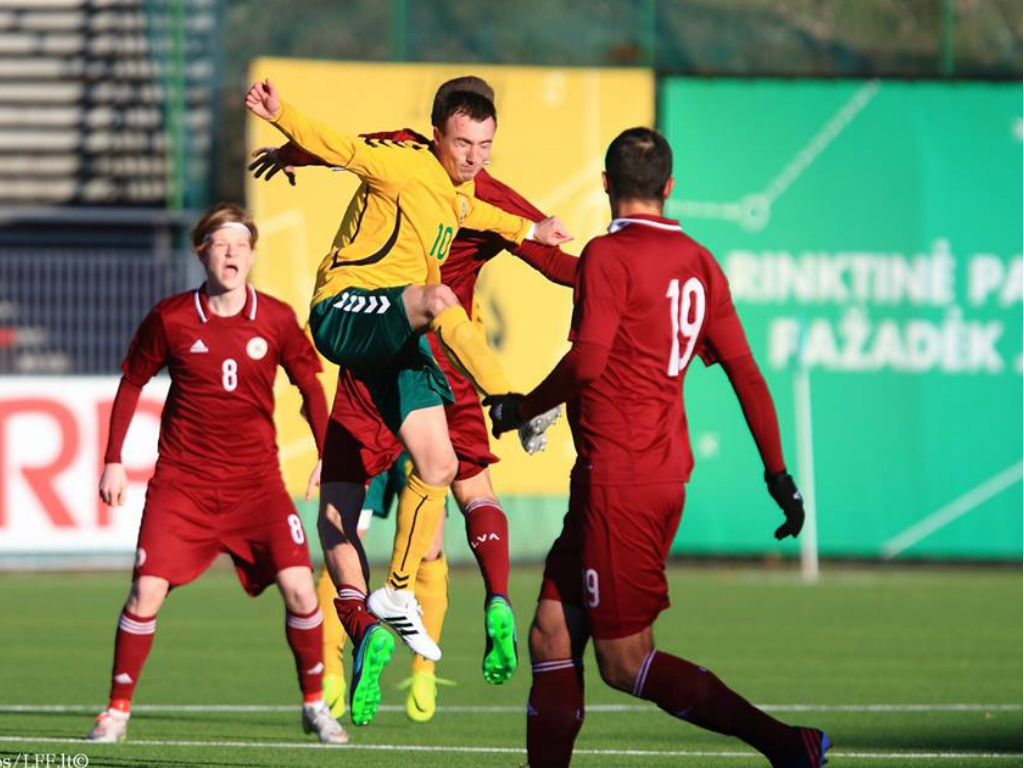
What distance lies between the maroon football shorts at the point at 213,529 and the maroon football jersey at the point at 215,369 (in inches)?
3.9

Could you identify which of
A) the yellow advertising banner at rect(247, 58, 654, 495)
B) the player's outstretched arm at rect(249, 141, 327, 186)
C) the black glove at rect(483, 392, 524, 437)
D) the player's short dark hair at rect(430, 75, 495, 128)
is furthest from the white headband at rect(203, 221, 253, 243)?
the yellow advertising banner at rect(247, 58, 654, 495)

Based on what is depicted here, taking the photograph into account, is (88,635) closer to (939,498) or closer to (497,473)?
(497,473)

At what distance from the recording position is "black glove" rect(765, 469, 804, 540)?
7.33m

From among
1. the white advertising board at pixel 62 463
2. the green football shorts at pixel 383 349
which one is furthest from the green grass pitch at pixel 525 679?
the green football shorts at pixel 383 349

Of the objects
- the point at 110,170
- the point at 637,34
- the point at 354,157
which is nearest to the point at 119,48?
the point at 110,170

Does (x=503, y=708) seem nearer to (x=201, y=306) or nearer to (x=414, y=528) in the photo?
(x=201, y=306)

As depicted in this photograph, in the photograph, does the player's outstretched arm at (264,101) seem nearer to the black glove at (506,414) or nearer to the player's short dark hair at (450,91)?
the player's short dark hair at (450,91)

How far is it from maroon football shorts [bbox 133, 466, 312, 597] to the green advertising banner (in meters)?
11.9

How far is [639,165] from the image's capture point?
739 centimetres

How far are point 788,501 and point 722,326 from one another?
2.17 ft

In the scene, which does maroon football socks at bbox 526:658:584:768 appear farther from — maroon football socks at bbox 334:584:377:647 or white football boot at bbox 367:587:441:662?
→ maroon football socks at bbox 334:584:377:647

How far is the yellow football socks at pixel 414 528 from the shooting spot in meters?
8.65

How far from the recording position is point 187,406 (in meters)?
10.5

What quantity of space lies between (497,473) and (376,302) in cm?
1330
